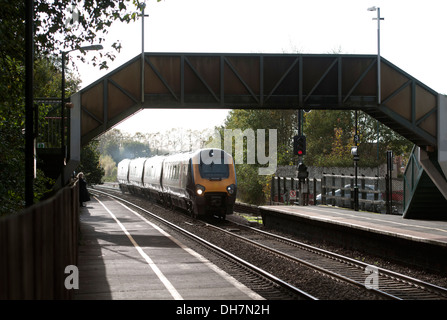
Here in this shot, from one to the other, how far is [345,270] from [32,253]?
995 cm

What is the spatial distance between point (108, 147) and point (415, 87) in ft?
440

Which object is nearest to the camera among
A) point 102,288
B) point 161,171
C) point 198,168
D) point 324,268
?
point 102,288

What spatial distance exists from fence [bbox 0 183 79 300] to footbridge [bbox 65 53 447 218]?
52.2 feet

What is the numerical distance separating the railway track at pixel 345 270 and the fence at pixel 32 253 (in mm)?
5552

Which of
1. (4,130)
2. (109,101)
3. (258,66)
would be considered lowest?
(4,130)

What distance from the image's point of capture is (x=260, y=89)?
2189 cm

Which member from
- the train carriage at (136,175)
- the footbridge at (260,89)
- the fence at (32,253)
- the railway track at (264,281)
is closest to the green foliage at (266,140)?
the train carriage at (136,175)

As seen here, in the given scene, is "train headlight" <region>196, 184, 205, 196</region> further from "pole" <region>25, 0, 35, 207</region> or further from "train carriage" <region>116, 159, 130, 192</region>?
"train carriage" <region>116, 159, 130, 192</region>

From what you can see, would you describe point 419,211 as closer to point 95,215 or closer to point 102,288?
point 102,288

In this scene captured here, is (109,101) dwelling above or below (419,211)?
above

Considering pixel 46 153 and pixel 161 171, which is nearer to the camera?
pixel 46 153

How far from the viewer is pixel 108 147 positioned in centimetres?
15038
